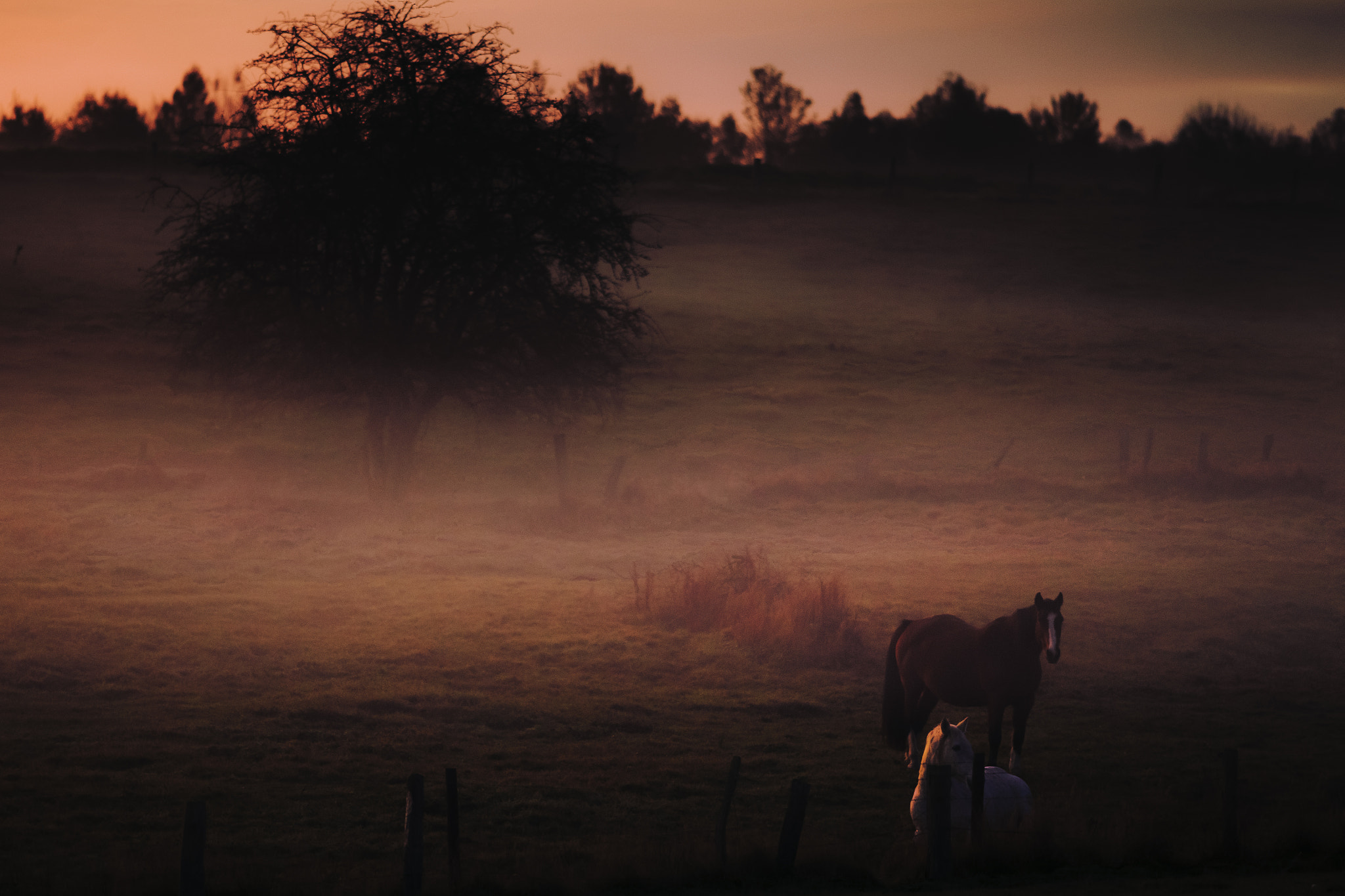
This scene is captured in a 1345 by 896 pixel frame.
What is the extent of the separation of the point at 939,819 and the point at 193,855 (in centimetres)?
548

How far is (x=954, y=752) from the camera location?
1075 cm

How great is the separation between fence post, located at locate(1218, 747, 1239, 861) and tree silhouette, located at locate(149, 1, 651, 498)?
71.4 feet

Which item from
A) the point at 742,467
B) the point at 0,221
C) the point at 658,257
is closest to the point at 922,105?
the point at 658,257

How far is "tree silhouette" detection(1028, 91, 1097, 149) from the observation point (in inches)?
4705

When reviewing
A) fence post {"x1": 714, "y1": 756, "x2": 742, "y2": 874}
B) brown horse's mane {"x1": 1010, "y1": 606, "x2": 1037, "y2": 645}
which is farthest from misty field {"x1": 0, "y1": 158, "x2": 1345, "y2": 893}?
brown horse's mane {"x1": 1010, "y1": 606, "x2": 1037, "y2": 645}

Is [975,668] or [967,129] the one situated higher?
[967,129]

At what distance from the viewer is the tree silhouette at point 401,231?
95.9 feet

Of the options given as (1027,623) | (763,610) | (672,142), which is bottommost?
(763,610)

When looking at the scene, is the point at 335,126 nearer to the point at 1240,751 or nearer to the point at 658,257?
the point at 1240,751

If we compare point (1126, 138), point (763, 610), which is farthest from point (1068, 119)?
point (763, 610)

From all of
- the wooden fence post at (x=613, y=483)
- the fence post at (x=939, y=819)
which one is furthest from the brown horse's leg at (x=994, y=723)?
the wooden fence post at (x=613, y=483)

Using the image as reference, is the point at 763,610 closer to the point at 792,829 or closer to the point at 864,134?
the point at 792,829

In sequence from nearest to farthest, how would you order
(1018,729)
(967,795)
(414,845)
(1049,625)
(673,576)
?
(414,845), (967,795), (1049,625), (1018,729), (673,576)

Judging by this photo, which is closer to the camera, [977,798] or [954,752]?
[977,798]
